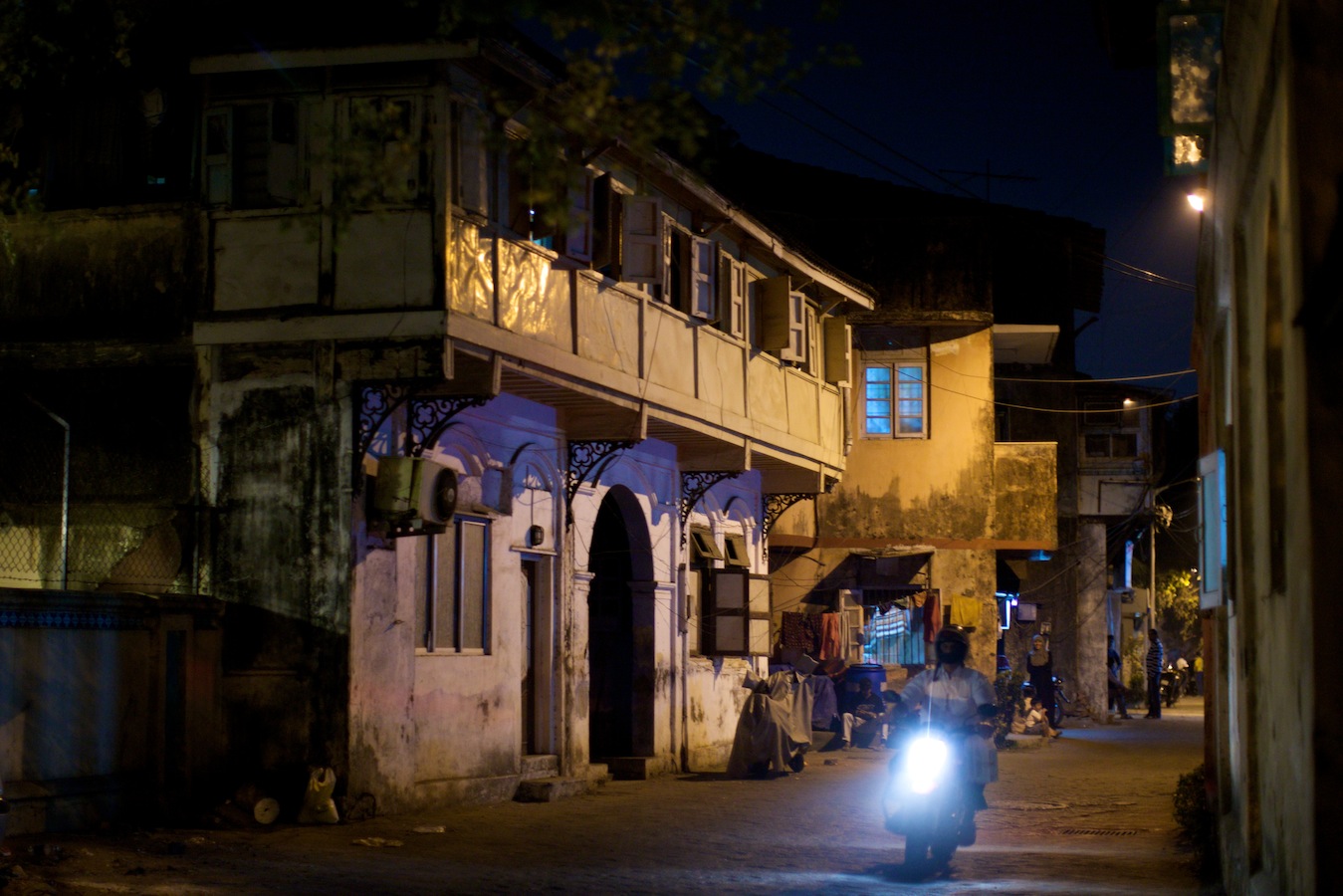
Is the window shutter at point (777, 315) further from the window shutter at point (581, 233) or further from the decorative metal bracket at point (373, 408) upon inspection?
the decorative metal bracket at point (373, 408)

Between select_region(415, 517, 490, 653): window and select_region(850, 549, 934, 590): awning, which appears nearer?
select_region(415, 517, 490, 653): window

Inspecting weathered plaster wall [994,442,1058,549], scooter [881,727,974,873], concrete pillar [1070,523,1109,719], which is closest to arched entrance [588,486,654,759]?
scooter [881,727,974,873]

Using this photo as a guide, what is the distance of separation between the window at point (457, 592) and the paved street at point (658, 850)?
5.38 ft

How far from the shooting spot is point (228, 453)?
14.0 m

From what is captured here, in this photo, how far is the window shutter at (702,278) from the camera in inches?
734

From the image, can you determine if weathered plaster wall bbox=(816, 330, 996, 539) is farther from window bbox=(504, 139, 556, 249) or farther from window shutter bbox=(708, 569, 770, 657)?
window bbox=(504, 139, 556, 249)

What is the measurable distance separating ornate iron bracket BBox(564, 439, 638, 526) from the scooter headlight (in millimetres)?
7529

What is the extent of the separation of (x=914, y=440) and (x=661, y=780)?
11.2 meters

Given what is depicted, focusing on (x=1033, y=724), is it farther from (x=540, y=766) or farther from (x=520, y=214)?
(x=520, y=214)

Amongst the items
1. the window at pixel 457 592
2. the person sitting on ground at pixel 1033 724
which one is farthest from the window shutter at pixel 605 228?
the person sitting on ground at pixel 1033 724

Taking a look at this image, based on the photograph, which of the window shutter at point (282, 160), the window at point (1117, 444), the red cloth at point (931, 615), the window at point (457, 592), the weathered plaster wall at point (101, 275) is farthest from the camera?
the window at point (1117, 444)

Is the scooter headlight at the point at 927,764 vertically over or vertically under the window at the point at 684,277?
under

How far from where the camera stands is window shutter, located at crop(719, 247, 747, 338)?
780 inches

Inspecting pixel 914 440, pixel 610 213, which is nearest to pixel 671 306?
pixel 610 213
